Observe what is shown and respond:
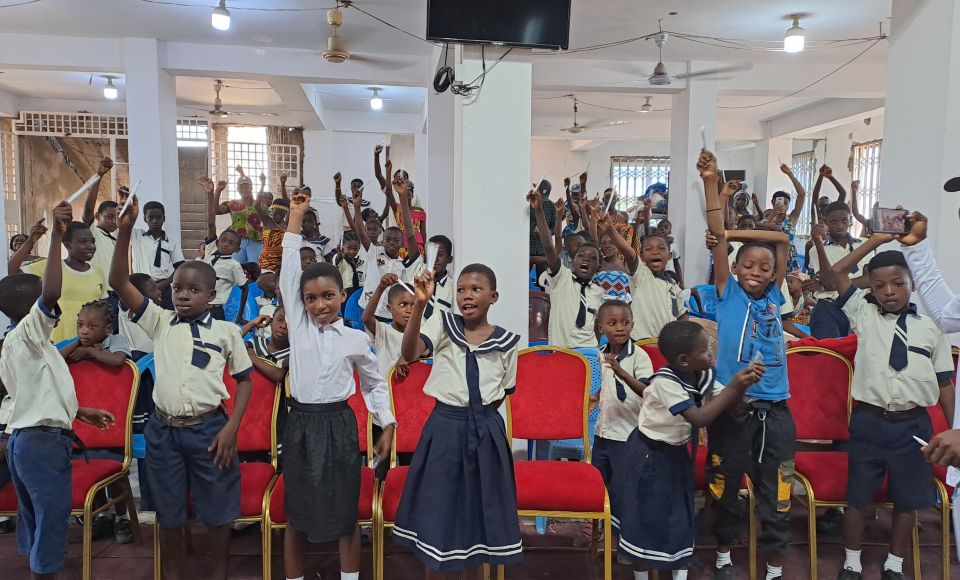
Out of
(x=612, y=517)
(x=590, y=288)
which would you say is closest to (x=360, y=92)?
(x=590, y=288)

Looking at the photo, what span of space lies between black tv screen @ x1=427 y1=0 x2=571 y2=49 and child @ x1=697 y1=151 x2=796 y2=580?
44.3 inches

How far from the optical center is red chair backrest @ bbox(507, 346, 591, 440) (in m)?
2.94

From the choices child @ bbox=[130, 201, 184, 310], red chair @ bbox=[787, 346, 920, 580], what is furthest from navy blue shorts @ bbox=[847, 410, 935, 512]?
child @ bbox=[130, 201, 184, 310]

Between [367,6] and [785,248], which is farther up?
[367,6]

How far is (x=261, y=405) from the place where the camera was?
9.44 ft

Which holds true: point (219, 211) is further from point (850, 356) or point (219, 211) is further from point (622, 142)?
point (622, 142)

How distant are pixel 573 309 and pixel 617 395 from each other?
116 cm

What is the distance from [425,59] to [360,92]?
2614 mm

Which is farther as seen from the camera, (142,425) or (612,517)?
(142,425)

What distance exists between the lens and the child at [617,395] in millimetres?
2736

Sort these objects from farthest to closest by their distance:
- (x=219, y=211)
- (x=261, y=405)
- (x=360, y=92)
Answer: (x=360, y=92), (x=219, y=211), (x=261, y=405)

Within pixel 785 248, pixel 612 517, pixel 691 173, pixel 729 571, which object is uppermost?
Result: pixel 691 173

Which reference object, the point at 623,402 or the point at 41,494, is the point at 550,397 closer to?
the point at 623,402

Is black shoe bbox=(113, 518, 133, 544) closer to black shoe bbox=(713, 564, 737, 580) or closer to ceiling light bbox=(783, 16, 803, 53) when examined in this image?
black shoe bbox=(713, 564, 737, 580)
